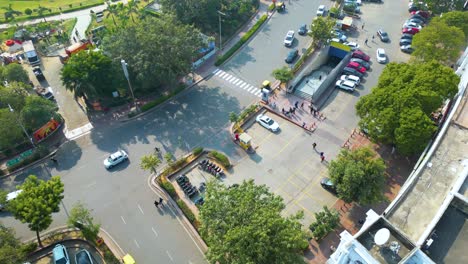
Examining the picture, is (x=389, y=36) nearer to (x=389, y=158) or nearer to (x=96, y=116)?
(x=389, y=158)

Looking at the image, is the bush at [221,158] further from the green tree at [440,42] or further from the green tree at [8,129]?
the green tree at [440,42]

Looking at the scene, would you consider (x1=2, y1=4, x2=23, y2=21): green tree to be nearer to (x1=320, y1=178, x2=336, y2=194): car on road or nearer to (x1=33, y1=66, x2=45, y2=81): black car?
(x1=33, y1=66, x2=45, y2=81): black car

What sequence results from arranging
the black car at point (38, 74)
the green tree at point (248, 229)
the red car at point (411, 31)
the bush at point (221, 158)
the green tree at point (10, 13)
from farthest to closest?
the green tree at point (10, 13), the red car at point (411, 31), the black car at point (38, 74), the bush at point (221, 158), the green tree at point (248, 229)

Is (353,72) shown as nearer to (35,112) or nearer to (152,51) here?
(152,51)

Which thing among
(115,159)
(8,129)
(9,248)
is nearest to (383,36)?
(115,159)

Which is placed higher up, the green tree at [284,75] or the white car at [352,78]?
the green tree at [284,75]

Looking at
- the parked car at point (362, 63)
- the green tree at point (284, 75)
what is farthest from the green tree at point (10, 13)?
the parked car at point (362, 63)
